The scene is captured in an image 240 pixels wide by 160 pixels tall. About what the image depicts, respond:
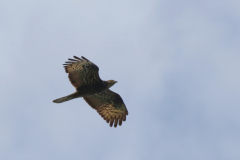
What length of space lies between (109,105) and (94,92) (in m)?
1.48

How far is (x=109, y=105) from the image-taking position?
1938cm

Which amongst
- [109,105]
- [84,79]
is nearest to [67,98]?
A: [84,79]

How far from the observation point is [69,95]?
1775 cm

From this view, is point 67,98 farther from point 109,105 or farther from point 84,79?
point 109,105

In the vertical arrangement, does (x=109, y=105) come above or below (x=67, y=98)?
above

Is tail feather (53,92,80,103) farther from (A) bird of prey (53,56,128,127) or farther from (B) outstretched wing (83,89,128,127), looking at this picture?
(B) outstretched wing (83,89,128,127)

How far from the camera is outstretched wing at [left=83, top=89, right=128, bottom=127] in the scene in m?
19.1

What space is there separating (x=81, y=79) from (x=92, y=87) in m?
0.61

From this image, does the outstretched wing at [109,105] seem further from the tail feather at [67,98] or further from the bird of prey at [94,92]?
the tail feather at [67,98]

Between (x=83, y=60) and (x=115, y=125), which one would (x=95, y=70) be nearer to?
(x=83, y=60)

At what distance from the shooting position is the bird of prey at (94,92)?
57.8 feet

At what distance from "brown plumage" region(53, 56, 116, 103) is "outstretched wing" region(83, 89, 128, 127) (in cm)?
103

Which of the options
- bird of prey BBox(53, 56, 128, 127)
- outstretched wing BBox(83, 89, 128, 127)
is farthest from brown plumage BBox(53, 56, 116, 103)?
outstretched wing BBox(83, 89, 128, 127)

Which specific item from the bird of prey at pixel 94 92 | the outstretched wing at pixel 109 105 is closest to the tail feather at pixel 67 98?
the bird of prey at pixel 94 92
